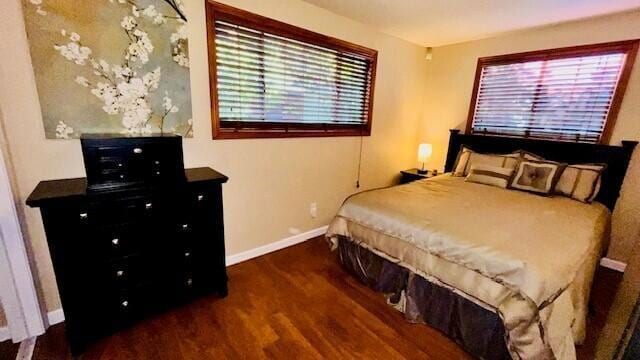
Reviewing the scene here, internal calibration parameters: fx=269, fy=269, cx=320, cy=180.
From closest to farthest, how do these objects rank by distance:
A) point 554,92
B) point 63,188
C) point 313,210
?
point 63,188, point 554,92, point 313,210

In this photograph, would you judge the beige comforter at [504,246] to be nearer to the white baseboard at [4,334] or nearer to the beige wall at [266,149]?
the beige wall at [266,149]

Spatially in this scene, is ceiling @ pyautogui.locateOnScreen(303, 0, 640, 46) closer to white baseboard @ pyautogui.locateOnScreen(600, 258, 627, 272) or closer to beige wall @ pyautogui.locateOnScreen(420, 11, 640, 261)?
beige wall @ pyautogui.locateOnScreen(420, 11, 640, 261)

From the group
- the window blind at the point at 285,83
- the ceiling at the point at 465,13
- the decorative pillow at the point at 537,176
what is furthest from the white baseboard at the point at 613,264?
the window blind at the point at 285,83

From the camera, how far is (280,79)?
2.41 meters

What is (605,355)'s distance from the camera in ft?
2.10

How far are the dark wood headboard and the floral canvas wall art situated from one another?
326cm

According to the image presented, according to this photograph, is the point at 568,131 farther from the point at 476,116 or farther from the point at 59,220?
the point at 59,220

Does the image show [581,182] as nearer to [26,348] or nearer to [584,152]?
[584,152]

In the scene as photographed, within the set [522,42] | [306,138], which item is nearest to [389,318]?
[306,138]

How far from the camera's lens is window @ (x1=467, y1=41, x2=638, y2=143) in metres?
2.50

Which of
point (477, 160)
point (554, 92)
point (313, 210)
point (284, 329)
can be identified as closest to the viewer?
point (284, 329)

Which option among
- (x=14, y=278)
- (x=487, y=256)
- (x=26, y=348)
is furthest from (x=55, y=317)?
(x=487, y=256)

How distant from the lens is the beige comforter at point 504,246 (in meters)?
1.29

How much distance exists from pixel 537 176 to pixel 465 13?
1.69m
